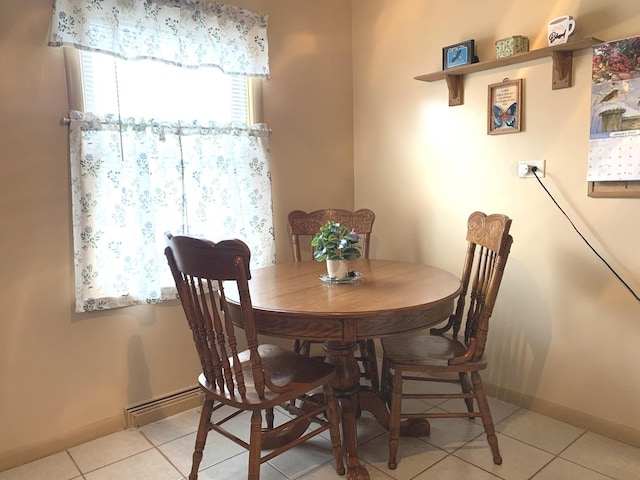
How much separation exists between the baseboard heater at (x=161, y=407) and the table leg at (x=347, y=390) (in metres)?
0.94

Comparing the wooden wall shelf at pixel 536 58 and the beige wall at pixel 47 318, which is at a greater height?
the wooden wall shelf at pixel 536 58

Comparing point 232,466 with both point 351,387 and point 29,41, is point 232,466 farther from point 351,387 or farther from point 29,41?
→ point 29,41

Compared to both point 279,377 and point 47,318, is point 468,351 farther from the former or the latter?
point 47,318

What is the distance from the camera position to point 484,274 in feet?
7.16

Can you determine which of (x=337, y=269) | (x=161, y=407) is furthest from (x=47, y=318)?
(x=337, y=269)

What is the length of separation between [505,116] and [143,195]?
1881 millimetres

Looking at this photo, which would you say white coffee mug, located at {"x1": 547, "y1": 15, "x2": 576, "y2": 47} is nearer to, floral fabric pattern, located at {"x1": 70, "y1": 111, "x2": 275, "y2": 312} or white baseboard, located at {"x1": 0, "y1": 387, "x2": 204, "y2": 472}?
floral fabric pattern, located at {"x1": 70, "y1": 111, "x2": 275, "y2": 312}

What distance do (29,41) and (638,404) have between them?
3.12 metres

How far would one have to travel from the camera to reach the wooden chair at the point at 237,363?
1566 millimetres

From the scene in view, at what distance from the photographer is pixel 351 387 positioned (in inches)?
81.6

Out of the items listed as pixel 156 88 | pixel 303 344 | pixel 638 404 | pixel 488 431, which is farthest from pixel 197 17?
pixel 638 404

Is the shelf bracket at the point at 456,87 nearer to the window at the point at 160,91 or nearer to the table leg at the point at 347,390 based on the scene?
the window at the point at 160,91

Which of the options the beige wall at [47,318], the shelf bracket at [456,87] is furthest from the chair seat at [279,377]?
the shelf bracket at [456,87]

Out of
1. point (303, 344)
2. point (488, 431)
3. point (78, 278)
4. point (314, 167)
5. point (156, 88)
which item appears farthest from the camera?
point (314, 167)
